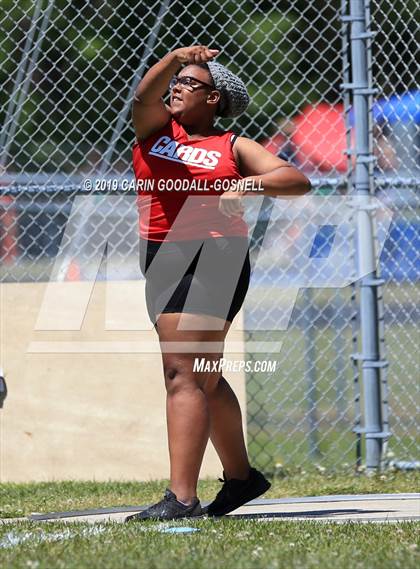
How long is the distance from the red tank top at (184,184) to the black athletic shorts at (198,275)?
0.05 m

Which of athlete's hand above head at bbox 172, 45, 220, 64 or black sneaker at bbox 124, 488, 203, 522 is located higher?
athlete's hand above head at bbox 172, 45, 220, 64

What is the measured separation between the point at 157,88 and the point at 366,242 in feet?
8.02

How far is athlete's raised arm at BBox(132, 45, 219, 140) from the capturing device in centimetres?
436

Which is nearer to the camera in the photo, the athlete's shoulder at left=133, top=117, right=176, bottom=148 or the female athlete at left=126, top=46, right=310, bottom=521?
the female athlete at left=126, top=46, right=310, bottom=521

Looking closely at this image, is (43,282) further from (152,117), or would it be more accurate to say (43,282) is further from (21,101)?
(152,117)

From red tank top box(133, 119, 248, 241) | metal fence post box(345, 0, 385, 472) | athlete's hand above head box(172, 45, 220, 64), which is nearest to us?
athlete's hand above head box(172, 45, 220, 64)

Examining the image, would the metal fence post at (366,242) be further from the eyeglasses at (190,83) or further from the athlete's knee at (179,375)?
the athlete's knee at (179,375)

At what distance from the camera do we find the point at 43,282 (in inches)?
258

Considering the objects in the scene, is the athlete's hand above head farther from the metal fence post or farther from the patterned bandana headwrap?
the metal fence post

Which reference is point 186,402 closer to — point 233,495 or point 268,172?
point 233,495

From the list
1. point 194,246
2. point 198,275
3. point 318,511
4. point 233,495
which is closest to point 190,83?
point 194,246

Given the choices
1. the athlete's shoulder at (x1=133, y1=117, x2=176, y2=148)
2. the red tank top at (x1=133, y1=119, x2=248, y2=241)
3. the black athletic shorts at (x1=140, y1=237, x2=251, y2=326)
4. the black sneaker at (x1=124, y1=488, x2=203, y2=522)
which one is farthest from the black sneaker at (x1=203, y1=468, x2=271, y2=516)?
the athlete's shoulder at (x1=133, y1=117, x2=176, y2=148)

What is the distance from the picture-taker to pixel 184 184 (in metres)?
4.59

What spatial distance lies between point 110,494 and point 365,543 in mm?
2397
